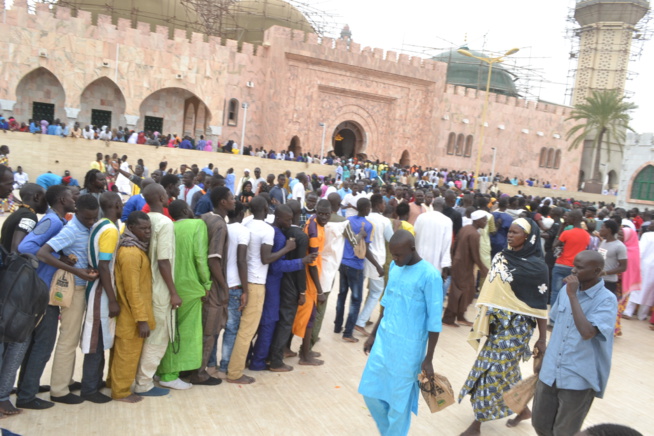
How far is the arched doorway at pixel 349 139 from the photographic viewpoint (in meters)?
28.7

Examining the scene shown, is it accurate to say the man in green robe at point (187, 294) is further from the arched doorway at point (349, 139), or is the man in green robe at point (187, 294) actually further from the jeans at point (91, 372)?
the arched doorway at point (349, 139)

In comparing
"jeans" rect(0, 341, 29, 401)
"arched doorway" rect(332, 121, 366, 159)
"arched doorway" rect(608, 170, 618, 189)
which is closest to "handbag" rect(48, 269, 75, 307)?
"jeans" rect(0, 341, 29, 401)

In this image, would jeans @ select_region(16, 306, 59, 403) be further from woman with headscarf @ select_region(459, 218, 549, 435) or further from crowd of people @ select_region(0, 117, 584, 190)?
crowd of people @ select_region(0, 117, 584, 190)

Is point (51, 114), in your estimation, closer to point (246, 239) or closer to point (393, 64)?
point (393, 64)

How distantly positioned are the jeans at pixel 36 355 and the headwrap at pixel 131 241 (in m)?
0.65

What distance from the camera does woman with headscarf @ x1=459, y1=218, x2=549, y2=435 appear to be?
378cm

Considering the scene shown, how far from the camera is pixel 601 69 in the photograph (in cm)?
4075

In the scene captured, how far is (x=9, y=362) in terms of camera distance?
3.44m

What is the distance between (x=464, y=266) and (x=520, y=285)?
2952 mm

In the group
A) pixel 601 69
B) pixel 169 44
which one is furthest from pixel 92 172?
pixel 601 69

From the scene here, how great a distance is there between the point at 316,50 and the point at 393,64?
15.8 feet

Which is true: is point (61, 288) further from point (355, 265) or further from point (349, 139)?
point (349, 139)

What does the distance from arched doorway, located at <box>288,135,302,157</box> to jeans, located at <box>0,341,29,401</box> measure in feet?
74.9

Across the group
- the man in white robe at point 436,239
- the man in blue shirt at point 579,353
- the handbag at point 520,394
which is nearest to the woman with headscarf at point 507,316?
the handbag at point 520,394
